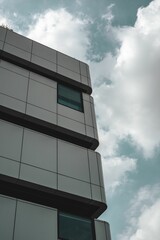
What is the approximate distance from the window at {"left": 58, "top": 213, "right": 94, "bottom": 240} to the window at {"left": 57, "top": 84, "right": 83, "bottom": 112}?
21.5 ft

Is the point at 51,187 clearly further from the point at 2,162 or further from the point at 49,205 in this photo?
the point at 2,162

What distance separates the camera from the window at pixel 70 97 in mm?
17333

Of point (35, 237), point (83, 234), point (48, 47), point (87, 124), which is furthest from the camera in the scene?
point (48, 47)

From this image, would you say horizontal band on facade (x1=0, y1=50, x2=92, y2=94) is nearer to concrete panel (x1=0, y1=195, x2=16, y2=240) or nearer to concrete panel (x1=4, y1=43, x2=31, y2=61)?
concrete panel (x1=4, y1=43, x2=31, y2=61)

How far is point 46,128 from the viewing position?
1552 cm

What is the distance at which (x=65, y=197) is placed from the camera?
13039 mm

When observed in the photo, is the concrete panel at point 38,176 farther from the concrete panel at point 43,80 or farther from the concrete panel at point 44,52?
the concrete panel at point 44,52

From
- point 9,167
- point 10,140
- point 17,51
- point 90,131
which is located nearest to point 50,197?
point 9,167

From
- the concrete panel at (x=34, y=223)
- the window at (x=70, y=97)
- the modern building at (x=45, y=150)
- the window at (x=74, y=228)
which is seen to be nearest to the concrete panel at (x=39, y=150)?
the modern building at (x=45, y=150)

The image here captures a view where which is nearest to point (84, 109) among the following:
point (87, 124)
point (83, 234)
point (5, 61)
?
point (87, 124)

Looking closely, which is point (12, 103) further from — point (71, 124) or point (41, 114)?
point (71, 124)

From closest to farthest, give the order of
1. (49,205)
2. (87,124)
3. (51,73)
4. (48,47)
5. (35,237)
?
(35,237) < (49,205) < (87,124) < (51,73) < (48,47)

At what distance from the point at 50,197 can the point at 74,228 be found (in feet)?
5.52

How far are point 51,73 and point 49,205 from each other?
320 inches
